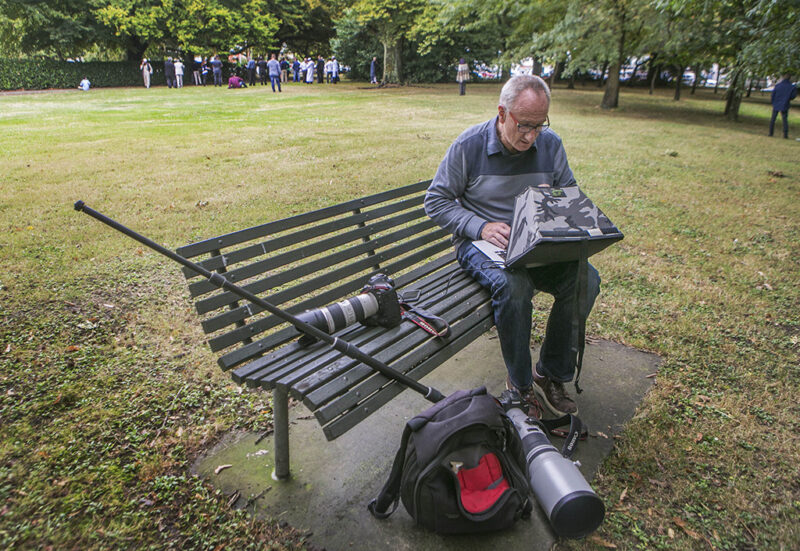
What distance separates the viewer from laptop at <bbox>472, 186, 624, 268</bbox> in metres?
2.55

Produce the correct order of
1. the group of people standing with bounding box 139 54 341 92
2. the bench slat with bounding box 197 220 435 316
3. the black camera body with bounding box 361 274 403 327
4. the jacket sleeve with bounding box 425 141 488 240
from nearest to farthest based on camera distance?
the bench slat with bounding box 197 220 435 316 < the black camera body with bounding box 361 274 403 327 < the jacket sleeve with bounding box 425 141 488 240 < the group of people standing with bounding box 139 54 341 92

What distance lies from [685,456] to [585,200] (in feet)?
4.74

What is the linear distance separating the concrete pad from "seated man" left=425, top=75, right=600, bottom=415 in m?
0.32

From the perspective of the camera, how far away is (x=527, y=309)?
274 centimetres

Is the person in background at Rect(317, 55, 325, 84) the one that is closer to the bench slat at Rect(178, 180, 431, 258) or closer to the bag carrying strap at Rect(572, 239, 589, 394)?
the bench slat at Rect(178, 180, 431, 258)

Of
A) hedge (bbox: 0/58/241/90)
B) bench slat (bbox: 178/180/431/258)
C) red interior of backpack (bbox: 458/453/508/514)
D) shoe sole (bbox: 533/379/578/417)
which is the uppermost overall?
hedge (bbox: 0/58/241/90)

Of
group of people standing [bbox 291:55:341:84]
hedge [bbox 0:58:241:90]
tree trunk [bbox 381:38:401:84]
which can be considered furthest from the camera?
group of people standing [bbox 291:55:341:84]

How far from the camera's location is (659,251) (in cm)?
543

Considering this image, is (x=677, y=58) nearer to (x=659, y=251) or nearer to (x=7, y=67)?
(x=659, y=251)

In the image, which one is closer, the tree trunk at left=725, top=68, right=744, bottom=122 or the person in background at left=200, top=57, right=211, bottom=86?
the tree trunk at left=725, top=68, right=744, bottom=122

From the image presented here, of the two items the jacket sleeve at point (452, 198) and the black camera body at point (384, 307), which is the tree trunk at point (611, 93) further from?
the black camera body at point (384, 307)

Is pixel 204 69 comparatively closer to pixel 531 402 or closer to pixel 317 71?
pixel 317 71

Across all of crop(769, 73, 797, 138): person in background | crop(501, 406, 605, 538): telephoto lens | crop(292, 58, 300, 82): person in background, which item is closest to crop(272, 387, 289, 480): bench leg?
crop(501, 406, 605, 538): telephoto lens

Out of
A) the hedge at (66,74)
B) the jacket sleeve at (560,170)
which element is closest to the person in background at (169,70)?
the hedge at (66,74)
